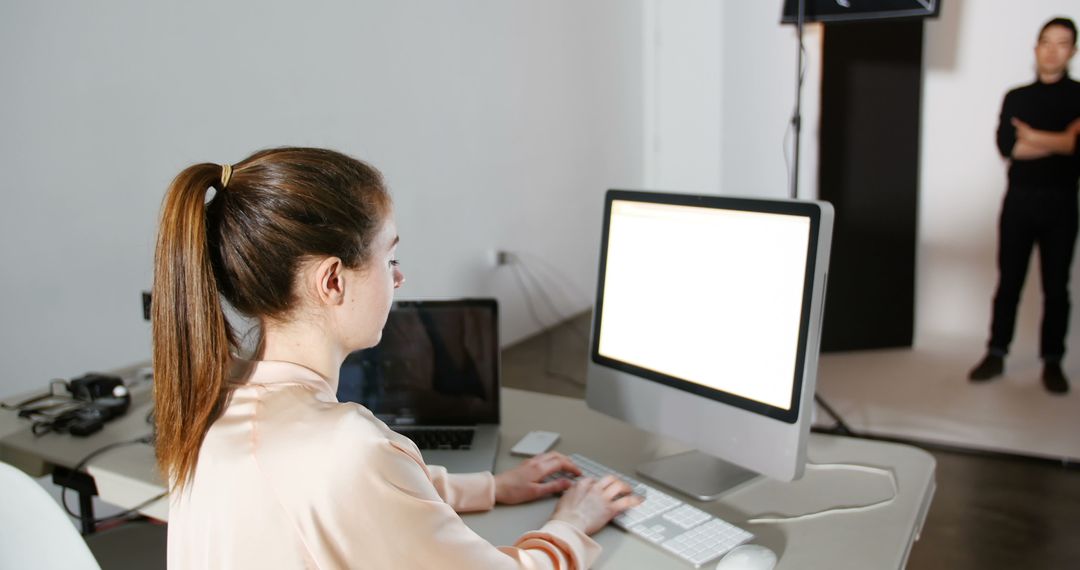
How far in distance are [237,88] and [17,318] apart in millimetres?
1039

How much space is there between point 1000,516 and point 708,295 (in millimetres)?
1856

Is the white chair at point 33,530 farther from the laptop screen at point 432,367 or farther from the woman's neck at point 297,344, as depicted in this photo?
the laptop screen at point 432,367

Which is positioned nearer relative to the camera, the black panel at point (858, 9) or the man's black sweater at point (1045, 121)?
the black panel at point (858, 9)

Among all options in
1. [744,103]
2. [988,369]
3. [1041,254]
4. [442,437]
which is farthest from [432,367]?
[1041,254]

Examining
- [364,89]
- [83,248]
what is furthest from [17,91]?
[364,89]

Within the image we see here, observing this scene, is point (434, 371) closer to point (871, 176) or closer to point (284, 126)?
point (284, 126)

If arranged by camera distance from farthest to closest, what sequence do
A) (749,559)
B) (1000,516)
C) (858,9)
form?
(858,9) → (1000,516) → (749,559)

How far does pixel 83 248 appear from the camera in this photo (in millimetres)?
2582

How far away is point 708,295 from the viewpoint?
1.38 metres

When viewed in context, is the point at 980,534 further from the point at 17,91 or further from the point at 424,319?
the point at 17,91

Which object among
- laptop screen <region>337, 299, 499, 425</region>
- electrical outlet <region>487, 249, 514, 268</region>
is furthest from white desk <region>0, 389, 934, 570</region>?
electrical outlet <region>487, 249, 514, 268</region>

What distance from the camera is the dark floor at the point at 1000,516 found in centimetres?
242

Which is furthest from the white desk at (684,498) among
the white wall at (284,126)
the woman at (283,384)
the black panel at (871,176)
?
the black panel at (871,176)

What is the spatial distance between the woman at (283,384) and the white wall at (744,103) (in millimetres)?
2432
